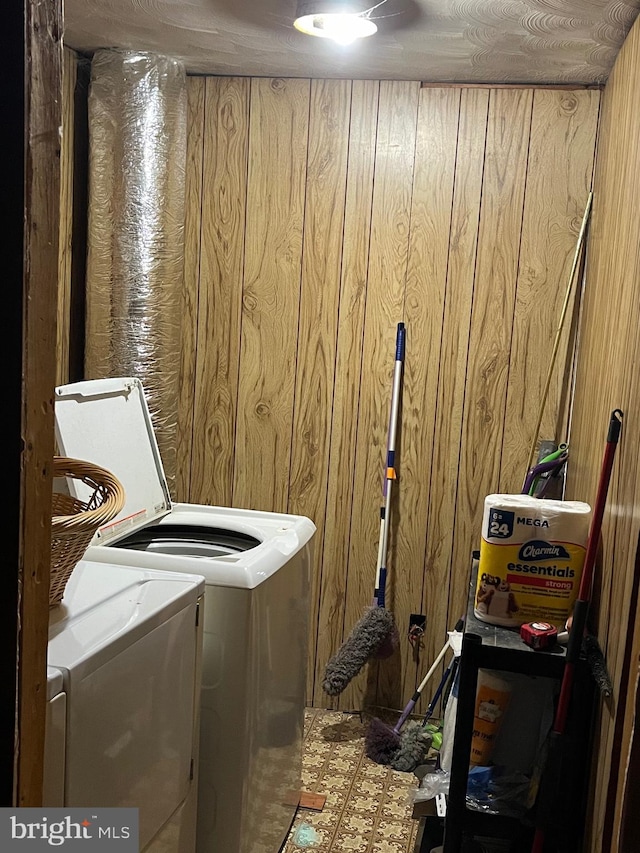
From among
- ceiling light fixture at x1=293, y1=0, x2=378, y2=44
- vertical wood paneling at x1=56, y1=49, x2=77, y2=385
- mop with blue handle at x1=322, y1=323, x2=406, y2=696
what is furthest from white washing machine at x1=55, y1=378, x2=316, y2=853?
ceiling light fixture at x1=293, y1=0, x2=378, y2=44

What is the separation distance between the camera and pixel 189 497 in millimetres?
3102

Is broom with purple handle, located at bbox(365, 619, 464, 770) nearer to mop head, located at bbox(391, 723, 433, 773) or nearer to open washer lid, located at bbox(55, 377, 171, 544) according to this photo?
mop head, located at bbox(391, 723, 433, 773)

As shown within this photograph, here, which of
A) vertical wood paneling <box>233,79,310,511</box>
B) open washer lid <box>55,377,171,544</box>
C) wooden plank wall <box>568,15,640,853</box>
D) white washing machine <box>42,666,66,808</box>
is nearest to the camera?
white washing machine <box>42,666,66,808</box>

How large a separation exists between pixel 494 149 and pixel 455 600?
156 centimetres

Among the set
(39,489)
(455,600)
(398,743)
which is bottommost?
(398,743)

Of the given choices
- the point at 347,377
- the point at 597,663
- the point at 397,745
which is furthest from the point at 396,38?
the point at 397,745

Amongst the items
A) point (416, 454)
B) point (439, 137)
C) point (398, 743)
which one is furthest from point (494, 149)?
point (398, 743)

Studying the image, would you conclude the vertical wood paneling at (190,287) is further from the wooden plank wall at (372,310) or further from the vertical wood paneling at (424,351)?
the vertical wood paneling at (424,351)

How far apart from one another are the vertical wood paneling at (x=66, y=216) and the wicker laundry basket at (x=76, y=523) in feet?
4.37

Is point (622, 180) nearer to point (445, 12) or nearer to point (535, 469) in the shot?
point (445, 12)

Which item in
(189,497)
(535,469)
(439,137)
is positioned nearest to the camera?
(535,469)

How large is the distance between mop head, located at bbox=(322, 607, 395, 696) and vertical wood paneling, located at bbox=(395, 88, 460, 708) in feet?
0.48

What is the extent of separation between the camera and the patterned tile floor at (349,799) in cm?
227

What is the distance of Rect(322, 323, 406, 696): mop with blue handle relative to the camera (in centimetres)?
278
